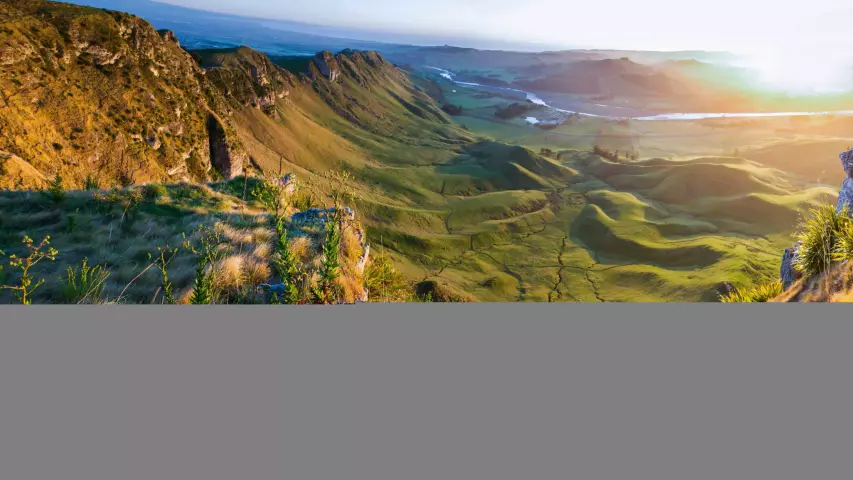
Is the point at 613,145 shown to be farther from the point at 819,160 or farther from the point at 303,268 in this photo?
the point at 303,268

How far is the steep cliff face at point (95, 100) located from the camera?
31391 millimetres

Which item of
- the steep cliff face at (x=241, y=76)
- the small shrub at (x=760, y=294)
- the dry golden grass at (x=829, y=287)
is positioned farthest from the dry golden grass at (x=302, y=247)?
the steep cliff face at (x=241, y=76)

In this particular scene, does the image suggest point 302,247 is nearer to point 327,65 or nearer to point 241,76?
point 241,76

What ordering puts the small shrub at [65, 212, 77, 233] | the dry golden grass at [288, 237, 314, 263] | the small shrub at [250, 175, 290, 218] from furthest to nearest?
1. the small shrub at [65, 212, 77, 233]
2. the dry golden grass at [288, 237, 314, 263]
3. the small shrub at [250, 175, 290, 218]

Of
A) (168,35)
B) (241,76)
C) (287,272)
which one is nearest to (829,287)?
(287,272)

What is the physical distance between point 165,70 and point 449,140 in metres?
90.1

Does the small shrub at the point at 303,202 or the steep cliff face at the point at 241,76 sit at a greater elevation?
the steep cliff face at the point at 241,76

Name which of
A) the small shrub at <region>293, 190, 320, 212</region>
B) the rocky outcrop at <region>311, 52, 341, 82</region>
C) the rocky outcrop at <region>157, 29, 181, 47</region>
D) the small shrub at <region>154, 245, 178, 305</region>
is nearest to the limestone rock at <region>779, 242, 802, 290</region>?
the small shrub at <region>154, 245, 178, 305</region>

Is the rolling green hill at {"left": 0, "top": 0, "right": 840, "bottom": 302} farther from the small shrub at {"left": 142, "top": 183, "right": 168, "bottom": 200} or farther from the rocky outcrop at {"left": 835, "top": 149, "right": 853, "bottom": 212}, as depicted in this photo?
the rocky outcrop at {"left": 835, "top": 149, "right": 853, "bottom": 212}

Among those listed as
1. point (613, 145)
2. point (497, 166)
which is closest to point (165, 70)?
point (497, 166)

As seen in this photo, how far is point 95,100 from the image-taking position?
39500mm

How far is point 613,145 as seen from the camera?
378ft

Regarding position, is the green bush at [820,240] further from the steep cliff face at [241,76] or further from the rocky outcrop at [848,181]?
the steep cliff face at [241,76]

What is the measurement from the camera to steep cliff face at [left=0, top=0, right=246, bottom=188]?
31.4 metres
